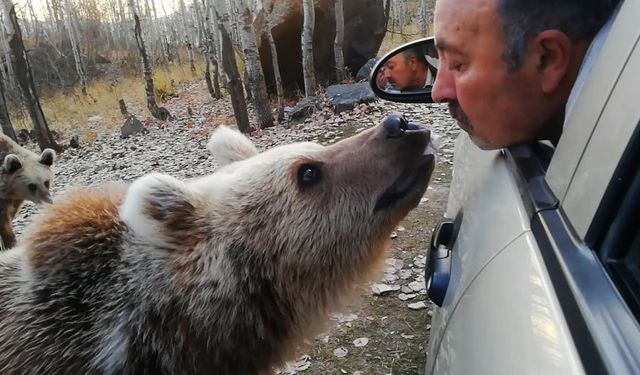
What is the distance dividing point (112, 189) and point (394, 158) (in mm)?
1400

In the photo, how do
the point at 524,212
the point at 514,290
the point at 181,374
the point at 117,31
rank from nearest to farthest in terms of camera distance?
the point at 514,290 → the point at 524,212 → the point at 181,374 → the point at 117,31

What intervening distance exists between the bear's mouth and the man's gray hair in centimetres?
99

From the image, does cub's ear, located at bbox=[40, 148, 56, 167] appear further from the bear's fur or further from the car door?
the car door

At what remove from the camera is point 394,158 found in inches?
97.6

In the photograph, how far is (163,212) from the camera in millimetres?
2330

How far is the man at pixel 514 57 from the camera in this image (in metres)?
1.53

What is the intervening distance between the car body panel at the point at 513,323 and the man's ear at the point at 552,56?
1.85 feet

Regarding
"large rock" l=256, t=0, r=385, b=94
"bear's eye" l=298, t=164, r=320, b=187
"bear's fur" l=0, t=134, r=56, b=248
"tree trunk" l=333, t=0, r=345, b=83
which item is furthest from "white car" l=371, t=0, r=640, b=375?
"large rock" l=256, t=0, r=385, b=94

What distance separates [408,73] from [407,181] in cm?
91

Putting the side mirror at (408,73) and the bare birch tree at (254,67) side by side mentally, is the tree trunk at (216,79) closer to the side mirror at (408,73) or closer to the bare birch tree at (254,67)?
the bare birch tree at (254,67)

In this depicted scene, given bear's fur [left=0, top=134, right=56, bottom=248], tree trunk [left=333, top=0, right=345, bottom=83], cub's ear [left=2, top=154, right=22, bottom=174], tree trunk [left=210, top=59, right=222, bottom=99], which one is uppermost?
tree trunk [left=333, top=0, right=345, bottom=83]

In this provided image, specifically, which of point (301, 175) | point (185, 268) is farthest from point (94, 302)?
point (301, 175)

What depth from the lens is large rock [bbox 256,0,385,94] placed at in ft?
54.8

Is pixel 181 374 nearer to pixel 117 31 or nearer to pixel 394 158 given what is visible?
pixel 394 158
